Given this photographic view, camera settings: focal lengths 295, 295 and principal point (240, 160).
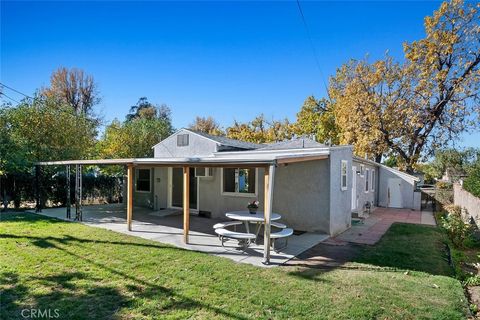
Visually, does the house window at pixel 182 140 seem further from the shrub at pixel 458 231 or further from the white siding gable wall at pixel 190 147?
the shrub at pixel 458 231

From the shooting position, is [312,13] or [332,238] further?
[312,13]

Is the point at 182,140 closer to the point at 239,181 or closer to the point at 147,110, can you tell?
the point at 239,181

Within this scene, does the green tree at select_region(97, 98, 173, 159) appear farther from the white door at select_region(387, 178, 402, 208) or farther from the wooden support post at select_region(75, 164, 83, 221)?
the white door at select_region(387, 178, 402, 208)

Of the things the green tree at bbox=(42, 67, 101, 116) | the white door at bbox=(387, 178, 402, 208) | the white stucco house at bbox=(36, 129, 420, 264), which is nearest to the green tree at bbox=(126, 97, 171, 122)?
the green tree at bbox=(42, 67, 101, 116)

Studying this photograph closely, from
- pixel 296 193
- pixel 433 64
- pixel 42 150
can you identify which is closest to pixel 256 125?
pixel 433 64

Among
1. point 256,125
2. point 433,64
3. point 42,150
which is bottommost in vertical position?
point 42,150

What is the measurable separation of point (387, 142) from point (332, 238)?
59.0ft

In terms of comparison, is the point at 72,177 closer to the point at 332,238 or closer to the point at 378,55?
the point at 332,238

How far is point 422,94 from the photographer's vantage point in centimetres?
2225

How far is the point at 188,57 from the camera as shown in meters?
15.7

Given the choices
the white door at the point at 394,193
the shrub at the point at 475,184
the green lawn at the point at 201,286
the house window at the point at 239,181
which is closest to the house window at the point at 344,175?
the house window at the point at 239,181

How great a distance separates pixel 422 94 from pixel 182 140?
18.4 metres

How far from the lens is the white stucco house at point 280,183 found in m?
9.78

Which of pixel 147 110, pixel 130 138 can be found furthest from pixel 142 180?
pixel 147 110
